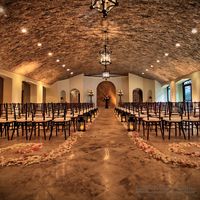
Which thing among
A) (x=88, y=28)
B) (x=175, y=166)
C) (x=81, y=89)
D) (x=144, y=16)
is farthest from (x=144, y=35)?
(x=81, y=89)

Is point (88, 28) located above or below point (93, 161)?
above

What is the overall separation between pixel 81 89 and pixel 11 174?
18021mm

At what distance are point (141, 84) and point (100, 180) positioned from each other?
63.6ft

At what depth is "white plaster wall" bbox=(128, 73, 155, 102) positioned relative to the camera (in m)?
19.8

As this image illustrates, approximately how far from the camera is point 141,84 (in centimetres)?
2041

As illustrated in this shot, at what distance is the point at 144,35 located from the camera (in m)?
8.36

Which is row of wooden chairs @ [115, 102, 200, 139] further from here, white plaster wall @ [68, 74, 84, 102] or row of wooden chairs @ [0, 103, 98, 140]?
white plaster wall @ [68, 74, 84, 102]

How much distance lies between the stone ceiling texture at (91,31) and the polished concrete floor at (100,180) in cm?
487

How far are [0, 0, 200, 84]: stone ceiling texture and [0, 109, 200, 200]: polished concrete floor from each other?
487 cm

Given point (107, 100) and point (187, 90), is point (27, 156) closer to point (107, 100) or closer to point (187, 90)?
point (187, 90)

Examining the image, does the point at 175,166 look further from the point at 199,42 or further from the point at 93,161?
the point at 199,42

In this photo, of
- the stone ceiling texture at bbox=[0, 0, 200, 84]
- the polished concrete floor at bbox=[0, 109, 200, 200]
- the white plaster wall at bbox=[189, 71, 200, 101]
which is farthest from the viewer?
the white plaster wall at bbox=[189, 71, 200, 101]

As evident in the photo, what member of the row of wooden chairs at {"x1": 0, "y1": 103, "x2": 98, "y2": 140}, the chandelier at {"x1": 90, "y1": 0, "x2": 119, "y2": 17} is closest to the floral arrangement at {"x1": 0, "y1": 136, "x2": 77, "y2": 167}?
the row of wooden chairs at {"x1": 0, "y1": 103, "x2": 98, "y2": 140}

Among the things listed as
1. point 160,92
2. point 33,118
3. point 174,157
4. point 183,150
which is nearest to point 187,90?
point 160,92
